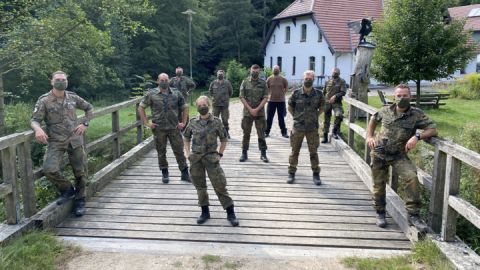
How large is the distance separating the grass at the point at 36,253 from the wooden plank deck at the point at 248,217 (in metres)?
0.29

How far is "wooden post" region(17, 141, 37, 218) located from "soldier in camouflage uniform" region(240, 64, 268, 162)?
13.7 feet

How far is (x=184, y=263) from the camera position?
14.9 feet

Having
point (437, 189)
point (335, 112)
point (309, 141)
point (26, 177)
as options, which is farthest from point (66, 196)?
point (335, 112)

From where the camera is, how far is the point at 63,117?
5.54 meters

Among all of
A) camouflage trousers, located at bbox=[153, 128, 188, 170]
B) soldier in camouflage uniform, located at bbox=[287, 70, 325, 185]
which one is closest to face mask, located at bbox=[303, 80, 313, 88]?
soldier in camouflage uniform, located at bbox=[287, 70, 325, 185]

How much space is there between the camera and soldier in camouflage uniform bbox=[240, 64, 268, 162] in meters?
8.61

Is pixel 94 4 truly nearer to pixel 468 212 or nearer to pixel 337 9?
pixel 468 212

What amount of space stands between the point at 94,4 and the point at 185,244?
12842mm

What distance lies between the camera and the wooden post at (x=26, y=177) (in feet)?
17.0

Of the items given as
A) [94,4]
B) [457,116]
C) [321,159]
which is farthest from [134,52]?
[321,159]

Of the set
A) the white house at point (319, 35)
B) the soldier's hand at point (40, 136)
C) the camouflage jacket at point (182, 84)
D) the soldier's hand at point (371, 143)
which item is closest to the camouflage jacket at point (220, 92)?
the camouflage jacket at point (182, 84)

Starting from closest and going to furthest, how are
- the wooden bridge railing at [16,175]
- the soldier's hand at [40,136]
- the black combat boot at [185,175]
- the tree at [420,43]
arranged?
1. the wooden bridge railing at [16,175]
2. the soldier's hand at [40,136]
3. the black combat boot at [185,175]
4. the tree at [420,43]

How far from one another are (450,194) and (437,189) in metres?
0.27

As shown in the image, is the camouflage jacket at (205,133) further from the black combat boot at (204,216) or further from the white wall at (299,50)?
the white wall at (299,50)
